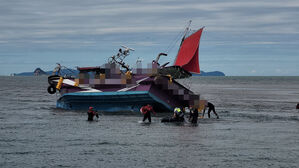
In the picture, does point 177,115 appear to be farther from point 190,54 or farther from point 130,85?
point 190,54

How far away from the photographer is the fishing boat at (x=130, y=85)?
47688 mm

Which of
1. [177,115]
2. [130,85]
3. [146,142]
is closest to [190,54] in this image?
[130,85]

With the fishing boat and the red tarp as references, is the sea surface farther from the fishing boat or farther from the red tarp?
the red tarp

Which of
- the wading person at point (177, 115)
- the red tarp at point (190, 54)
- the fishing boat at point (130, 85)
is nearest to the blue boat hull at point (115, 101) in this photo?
the fishing boat at point (130, 85)

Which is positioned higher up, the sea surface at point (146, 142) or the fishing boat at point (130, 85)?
the fishing boat at point (130, 85)

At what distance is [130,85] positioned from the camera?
1944 inches

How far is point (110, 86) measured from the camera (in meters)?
51.4

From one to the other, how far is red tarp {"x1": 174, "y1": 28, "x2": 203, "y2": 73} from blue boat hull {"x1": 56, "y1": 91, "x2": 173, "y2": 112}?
615 centimetres

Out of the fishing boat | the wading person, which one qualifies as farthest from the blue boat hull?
the wading person

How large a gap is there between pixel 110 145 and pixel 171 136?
4970mm

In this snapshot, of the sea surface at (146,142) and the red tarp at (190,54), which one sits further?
the red tarp at (190,54)

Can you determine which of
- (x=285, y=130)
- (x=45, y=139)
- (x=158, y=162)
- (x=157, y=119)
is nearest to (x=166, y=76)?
(x=157, y=119)

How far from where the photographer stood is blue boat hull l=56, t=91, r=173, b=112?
4747 centimetres

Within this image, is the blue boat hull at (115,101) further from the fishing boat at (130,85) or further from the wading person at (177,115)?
the wading person at (177,115)
